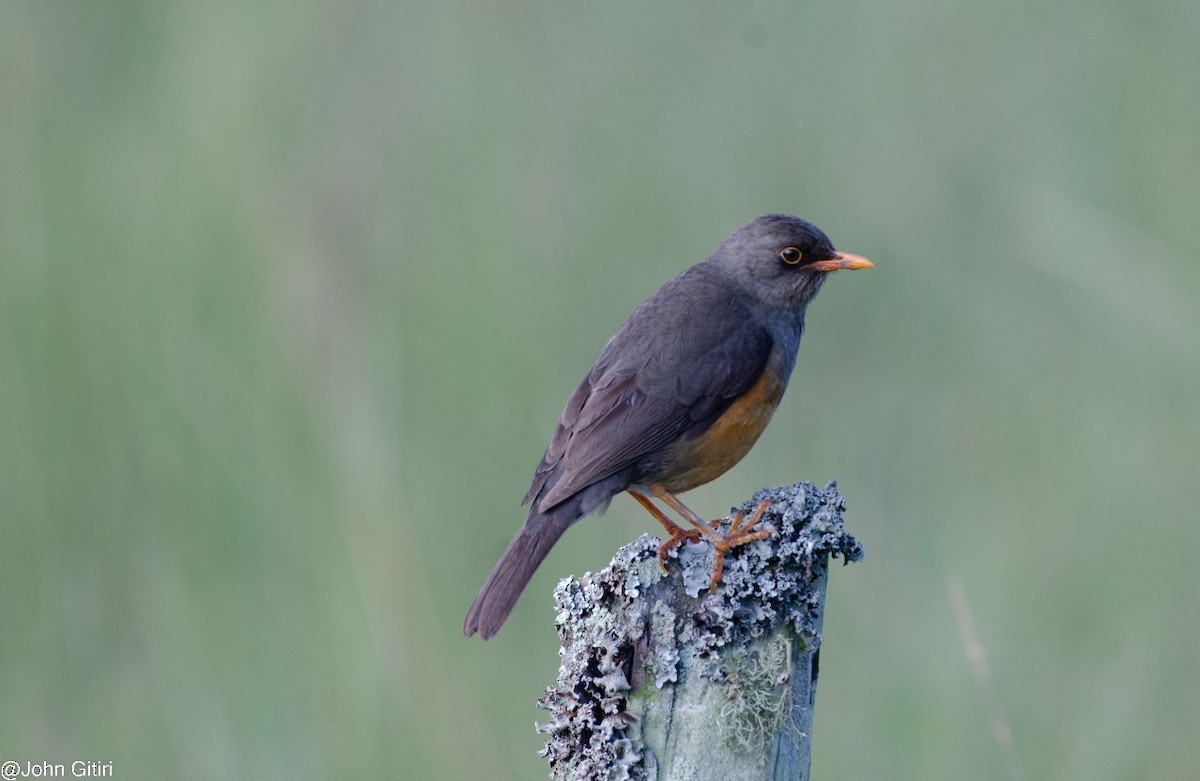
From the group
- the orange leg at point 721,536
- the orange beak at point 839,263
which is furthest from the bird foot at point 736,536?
the orange beak at point 839,263

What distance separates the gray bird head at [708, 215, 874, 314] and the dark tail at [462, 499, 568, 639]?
1.34m

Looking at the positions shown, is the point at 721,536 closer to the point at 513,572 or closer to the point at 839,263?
the point at 513,572

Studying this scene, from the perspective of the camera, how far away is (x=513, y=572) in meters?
4.29

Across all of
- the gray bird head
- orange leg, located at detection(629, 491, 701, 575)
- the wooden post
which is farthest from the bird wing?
the wooden post

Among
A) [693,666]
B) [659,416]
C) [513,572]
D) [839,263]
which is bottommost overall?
[693,666]

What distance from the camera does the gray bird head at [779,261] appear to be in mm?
5445

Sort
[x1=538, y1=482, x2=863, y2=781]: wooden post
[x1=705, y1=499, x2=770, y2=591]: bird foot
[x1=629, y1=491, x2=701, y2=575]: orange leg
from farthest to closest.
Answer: [x1=629, y1=491, x2=701, y2=575]: orange leg, [x1=705, y1=499, x2=770, y2=591]: bird foot, [x1=538, y1=482, x2=863, y2=781]: wooden post

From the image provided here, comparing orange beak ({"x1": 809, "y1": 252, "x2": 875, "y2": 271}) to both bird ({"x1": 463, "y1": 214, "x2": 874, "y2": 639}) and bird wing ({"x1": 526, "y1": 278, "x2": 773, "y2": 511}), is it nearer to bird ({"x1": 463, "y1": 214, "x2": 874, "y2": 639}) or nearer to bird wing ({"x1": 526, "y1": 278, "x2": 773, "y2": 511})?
bird ({"x1": 463, "y1": 214, "x2": 874, "y2": 639})

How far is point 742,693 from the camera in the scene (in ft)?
10.2

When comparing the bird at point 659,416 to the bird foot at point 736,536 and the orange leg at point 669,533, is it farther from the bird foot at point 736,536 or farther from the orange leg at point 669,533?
the bird foot at point 736,536

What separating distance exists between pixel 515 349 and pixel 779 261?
1.00 meters

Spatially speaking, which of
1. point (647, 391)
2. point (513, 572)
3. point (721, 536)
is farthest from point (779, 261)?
point (721, 536)

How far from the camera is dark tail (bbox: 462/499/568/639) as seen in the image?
13.8ft

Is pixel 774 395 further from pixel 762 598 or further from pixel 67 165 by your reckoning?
pixel 67 165
